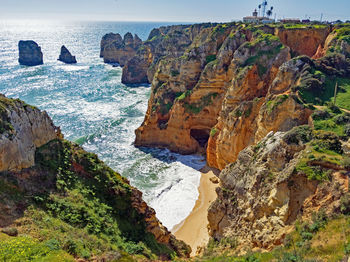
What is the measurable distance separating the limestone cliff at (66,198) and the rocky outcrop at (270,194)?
5.11m

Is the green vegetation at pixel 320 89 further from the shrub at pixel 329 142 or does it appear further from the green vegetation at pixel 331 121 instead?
the shrub at pixel 329 142

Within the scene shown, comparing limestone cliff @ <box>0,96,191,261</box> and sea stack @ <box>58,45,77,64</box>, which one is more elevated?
sea stack @ <box>58,45,77,64</box>

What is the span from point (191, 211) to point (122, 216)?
34.4 feet

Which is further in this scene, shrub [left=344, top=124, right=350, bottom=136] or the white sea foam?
the white sea foam

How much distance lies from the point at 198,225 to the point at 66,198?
43.7 ft

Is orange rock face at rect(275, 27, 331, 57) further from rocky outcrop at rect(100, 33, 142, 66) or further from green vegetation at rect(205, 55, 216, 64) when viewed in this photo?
rocky outcrop at rect(100, 33, 142, 66)

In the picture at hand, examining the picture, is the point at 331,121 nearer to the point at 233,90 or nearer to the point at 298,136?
the point at 298,136

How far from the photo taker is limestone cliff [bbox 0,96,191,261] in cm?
1397

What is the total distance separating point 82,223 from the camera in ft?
52.4

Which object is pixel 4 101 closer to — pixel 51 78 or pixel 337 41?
pixel 337 41

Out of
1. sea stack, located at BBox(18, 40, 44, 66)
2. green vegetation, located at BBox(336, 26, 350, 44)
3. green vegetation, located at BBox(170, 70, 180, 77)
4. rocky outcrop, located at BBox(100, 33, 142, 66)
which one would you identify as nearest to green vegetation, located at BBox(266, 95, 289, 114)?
green vegetation, located at BBox(336, 26, 350, 44)

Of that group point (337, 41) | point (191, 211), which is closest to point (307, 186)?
point (191, 211)

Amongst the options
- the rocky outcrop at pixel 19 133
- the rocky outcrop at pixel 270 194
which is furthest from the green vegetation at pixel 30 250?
the rocky outcrop at pixel 270 194

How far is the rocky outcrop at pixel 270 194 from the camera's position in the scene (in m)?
14.2
